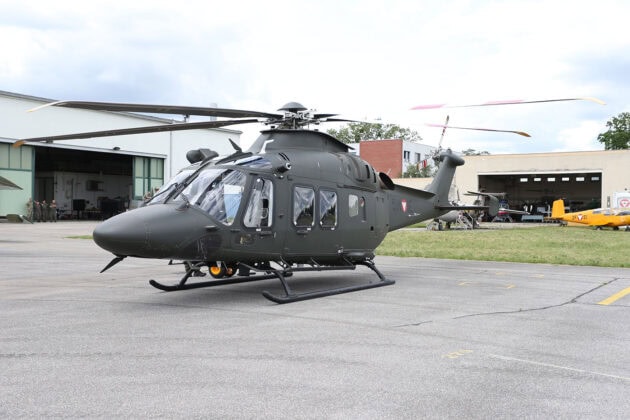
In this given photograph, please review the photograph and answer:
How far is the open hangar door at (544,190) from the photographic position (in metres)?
60.9

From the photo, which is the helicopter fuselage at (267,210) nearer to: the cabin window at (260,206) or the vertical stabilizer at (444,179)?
the cabin window at (260,206)

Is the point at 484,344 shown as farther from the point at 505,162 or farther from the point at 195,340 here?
the point at 505,162

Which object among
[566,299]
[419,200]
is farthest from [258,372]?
[419,200]

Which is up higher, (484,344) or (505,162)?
(505,162)

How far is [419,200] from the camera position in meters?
13.3

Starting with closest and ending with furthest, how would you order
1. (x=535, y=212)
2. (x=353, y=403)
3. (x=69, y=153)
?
(x=353, y=403) < (x=69, y=153) < (x=535, y=212)

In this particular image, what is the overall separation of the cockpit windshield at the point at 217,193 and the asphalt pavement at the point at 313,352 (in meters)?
1.40

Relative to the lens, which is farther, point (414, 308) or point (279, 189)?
point (279, 189)

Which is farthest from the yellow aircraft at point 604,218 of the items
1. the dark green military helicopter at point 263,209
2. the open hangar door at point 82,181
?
the open hangar door at point 82,181

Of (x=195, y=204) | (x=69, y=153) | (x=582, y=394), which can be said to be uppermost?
(x=69, y=153)

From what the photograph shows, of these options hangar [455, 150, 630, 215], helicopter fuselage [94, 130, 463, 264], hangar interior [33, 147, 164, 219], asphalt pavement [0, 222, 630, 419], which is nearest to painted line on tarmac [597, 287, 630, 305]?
asphalt pavement [0, 222, 630, 419]

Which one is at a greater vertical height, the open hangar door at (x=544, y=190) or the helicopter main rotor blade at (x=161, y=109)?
the open hangar door at (x=544, y=190)

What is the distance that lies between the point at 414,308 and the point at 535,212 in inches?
2259

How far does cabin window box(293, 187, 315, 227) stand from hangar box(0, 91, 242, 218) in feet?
105
